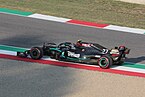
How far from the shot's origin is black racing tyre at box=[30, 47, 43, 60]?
1134cm

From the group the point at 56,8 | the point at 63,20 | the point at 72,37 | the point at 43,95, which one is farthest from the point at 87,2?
the point at 43,95

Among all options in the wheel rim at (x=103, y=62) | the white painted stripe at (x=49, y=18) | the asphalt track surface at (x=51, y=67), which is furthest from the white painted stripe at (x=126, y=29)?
the wheel rim at (x=103, y=62)

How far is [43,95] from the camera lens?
899cm

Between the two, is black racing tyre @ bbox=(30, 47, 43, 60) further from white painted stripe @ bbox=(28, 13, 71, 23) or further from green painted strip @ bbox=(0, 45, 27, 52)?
white painted stripe @ bbox=(28, 13, 71, 23)

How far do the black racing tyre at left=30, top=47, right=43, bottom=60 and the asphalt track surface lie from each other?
0.33 m

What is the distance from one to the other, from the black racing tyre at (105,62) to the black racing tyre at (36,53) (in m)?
1.53

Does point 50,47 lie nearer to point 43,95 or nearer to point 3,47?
point 3,47

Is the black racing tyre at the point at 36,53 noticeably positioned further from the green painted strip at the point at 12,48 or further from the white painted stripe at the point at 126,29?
the white painted stripe at the point at 126,29

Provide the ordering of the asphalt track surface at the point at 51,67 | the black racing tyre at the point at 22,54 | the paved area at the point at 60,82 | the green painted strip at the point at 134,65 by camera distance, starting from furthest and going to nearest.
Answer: the green painted strip at the point at 134,65 < the black racing tyre at the point at 22,54 < the asphalt track surface at the point at 51,67 < the paved area at the point at 60,82

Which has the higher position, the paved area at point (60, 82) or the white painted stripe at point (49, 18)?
the white painted stripe at point (49, 18)

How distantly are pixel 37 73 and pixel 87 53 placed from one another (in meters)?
1.56

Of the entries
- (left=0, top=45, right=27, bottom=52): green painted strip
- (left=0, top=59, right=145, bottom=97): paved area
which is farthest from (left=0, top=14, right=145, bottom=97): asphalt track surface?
(left=0, top=45, right=27, bottom=52): green painted strip

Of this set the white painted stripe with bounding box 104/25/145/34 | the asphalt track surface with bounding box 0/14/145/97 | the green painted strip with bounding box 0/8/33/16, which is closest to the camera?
the asphalt track surface with bounding box 0/14/145/97

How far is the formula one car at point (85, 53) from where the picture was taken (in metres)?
11.2
